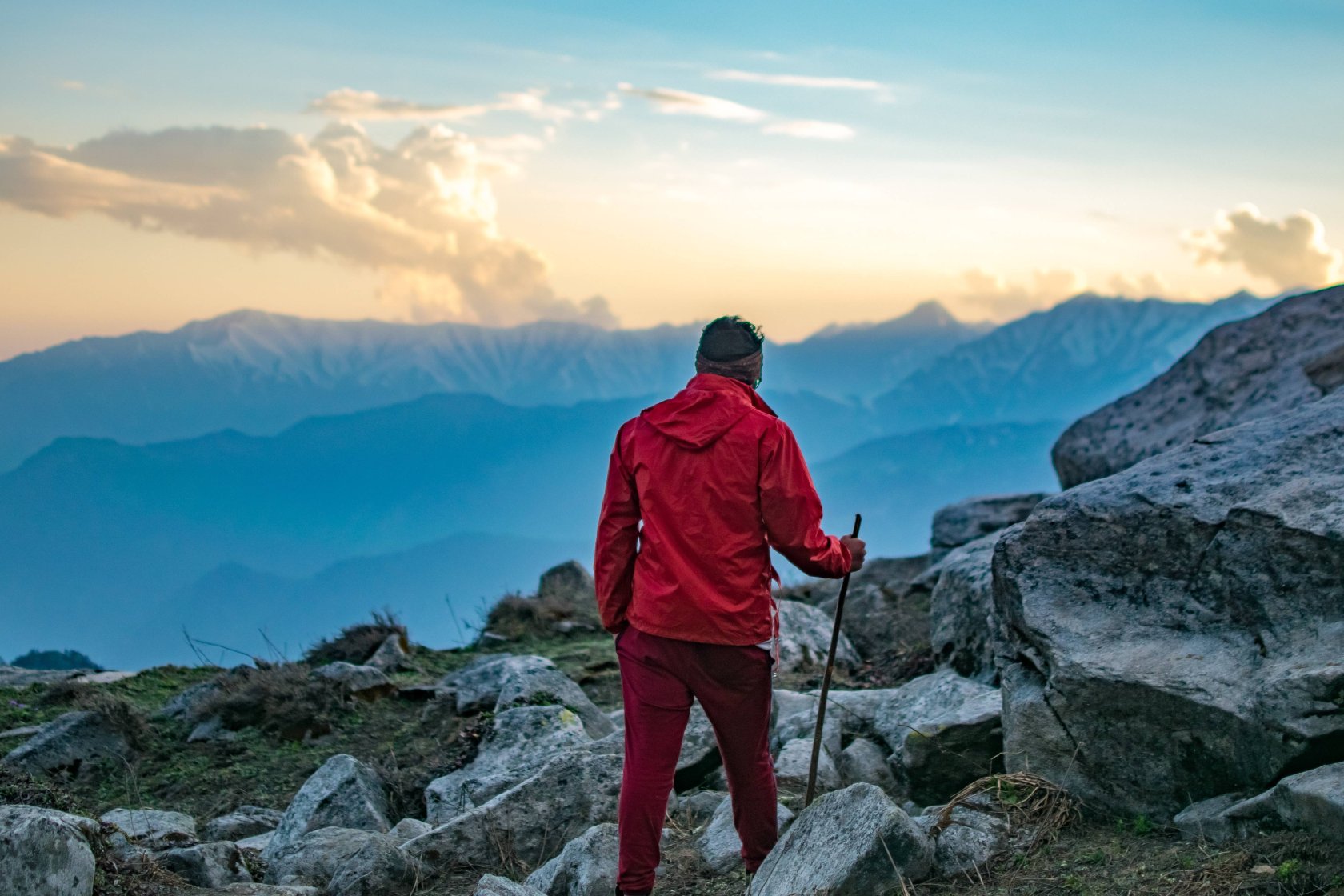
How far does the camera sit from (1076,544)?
6.05 metres

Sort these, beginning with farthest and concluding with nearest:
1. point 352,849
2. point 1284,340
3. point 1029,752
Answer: point 1284,340 → point 352,849 → point 1029,752

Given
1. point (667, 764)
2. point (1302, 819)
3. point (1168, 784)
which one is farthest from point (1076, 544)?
point (667, 764)

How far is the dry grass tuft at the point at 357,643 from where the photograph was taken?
13.0 m

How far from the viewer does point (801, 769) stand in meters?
7.29

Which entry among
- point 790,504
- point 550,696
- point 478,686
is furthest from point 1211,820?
point 478,686

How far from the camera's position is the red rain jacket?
496 centimetres

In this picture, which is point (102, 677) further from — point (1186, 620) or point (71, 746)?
point (1186, 620)

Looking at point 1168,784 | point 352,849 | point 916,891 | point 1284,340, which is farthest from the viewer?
point 1284,340

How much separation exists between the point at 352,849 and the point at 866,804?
Answer: 347 cm

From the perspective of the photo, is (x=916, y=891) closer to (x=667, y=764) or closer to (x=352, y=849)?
(x=667, y=764)

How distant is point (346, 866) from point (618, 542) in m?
2.78

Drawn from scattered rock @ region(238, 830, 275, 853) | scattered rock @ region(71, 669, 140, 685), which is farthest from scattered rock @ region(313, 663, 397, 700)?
scattered rock @ region(71, 669, 140, 685)

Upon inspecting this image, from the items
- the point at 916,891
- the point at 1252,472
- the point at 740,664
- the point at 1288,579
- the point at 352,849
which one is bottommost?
the point at 352,849

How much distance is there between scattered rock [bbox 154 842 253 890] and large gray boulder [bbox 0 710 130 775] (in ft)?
13.6
